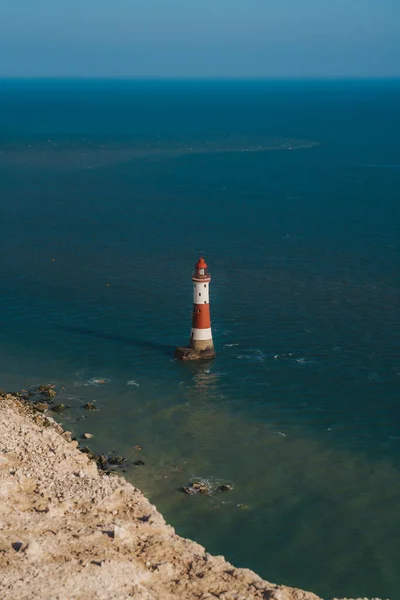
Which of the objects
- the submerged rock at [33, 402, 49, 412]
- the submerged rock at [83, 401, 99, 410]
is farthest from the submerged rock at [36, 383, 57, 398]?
the submerged rock at [83, 401, 99, 410]

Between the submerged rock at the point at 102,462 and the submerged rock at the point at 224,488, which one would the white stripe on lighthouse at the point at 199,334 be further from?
the submerged rock at the point at 224,488

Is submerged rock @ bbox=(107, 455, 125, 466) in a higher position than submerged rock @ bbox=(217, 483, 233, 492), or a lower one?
higher

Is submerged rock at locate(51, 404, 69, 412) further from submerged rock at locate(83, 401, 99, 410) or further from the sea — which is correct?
submerged rock at locate(83, 401, 99, 410)

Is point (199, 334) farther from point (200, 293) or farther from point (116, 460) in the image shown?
point (116, 460)

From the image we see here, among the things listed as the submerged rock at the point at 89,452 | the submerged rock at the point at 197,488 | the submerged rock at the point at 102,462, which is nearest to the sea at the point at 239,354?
the submerged rock at the point at 197,488

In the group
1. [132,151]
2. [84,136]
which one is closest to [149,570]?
[132,151]

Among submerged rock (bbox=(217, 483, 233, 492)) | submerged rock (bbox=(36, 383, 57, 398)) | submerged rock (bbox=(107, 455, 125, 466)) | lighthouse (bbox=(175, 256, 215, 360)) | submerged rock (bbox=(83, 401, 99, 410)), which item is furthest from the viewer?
lighthouse (bbox=(175, 256, 215, 360))
